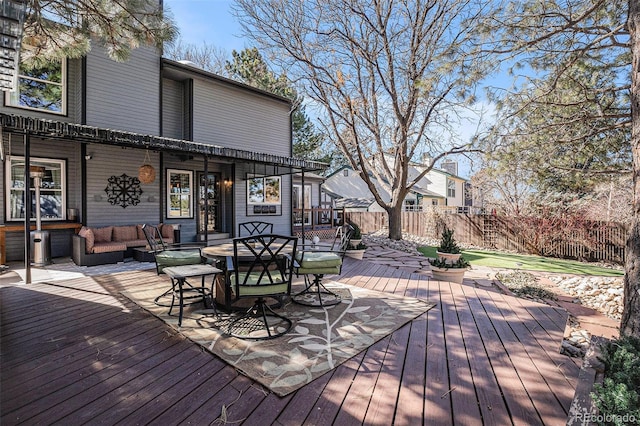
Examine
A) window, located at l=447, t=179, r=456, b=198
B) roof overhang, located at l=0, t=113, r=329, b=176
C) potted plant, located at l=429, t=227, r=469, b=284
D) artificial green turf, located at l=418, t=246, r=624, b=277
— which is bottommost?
artificial green turf, located at l=418, t=246, r=624, b=277

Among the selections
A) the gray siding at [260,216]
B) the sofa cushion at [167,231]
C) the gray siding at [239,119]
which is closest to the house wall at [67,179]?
the sofa cushion at [167,231]

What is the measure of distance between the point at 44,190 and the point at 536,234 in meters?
15.7

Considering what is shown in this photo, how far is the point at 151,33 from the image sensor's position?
4.27m

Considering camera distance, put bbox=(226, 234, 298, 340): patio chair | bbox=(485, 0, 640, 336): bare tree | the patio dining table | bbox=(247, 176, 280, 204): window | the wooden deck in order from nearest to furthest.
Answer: the wooden deck → bbox=(226, 234, 298, 340): patio chair → the patio dining table → bbox=(485, 0, 640, 336): bare tree → bbox=(247, 176, 280, 204): window

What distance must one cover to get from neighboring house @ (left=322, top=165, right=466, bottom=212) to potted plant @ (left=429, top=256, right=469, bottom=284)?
13037 mm

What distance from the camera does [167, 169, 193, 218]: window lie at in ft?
30.1

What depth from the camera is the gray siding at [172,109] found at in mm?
9211

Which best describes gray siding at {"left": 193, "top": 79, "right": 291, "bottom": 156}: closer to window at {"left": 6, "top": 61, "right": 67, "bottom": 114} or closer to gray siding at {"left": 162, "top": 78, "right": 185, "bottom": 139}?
gray siding at {"left": 162, "top": 78, "right": 185, "bottom": 139}

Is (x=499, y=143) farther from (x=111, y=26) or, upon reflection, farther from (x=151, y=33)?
(x=111, y=26)

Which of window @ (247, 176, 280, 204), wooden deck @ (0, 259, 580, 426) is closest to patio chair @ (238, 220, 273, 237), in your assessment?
window @ (247, 176, 280, 204)

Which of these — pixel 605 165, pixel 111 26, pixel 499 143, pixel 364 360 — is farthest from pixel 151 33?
pixel 605 165

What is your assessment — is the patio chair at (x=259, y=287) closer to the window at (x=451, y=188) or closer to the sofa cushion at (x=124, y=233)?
the sofa cushion at (x=124, y=233)

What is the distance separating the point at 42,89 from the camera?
7.21 metres

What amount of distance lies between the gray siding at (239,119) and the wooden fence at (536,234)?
8.27 metres
